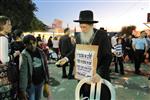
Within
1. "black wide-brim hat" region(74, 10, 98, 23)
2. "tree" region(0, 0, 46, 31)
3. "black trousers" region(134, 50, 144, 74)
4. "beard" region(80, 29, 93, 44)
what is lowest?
"black trousers" region(134, 50, 144, 74)

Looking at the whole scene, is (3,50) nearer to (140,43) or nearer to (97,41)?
(97,41)

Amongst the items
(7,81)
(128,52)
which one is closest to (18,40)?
(7,81)

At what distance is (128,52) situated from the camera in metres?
22.5

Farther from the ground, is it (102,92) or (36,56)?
(36,56)

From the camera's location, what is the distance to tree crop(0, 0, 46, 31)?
40812 millimetres

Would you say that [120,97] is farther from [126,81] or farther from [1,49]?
[1,49]

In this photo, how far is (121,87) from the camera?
40.1 feet

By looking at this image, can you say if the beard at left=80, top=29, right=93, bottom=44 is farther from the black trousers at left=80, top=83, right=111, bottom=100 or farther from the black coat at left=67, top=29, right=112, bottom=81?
the black trousers at left=80, top=83, right=111, bottom=100

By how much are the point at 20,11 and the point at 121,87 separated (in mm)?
32827

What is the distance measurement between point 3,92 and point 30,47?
126 centimetres

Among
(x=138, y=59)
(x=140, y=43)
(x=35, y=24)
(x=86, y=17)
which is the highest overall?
(x=35, y=24)

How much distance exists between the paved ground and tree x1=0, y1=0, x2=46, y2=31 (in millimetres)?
26283

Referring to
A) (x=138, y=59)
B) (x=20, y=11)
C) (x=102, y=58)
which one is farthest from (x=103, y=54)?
(x=20, y=11)

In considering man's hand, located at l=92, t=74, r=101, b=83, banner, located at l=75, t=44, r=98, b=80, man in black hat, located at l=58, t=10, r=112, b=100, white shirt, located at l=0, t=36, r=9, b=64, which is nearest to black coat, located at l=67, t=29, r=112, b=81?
man in black hat, located at l=58, t=10, r=112, b=100
